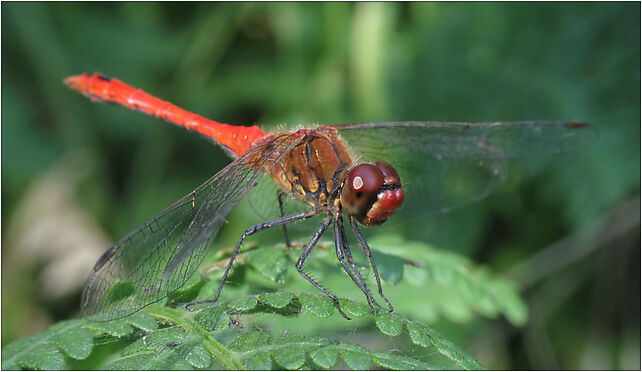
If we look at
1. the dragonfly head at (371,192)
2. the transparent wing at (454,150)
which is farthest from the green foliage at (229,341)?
the transparent wing at (454,150)

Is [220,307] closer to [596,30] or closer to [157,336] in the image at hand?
[157,336]

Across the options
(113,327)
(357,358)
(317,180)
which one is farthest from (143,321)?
(317,180)

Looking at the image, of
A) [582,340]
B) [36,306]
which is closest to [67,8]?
[36,306]

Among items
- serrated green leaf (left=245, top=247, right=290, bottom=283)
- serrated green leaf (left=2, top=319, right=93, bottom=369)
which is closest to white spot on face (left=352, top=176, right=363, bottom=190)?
serrated green leaf (left=245, top=247, right=290, bottom=283)

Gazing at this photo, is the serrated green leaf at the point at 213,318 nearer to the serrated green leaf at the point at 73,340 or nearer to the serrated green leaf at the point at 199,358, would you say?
the serrated green leaf at the point at 199,358

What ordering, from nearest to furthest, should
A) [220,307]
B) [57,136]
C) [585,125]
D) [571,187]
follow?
[220,307]
[585,125]
[571,187]
[57,136]

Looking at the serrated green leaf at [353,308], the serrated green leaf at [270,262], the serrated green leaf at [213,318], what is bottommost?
the serrated green leaf at [213,318]
